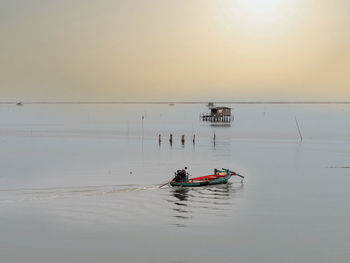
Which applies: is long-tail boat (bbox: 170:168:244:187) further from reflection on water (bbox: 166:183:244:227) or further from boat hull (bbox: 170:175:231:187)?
reflection on water (bbox: 166:183:244:227)

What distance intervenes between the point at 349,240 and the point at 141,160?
129 ft

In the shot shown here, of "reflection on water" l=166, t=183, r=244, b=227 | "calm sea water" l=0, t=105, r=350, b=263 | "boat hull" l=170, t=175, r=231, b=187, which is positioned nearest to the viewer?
"calm sea water" l=0, t=105, r=350, b=263

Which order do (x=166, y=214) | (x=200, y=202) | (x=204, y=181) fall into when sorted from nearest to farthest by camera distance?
(x=166, y=214) < (x=200, y=202) < (x=204, y=181)

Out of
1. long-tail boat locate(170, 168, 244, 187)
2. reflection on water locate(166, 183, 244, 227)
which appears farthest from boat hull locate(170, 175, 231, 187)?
reflection on water locate(166, 183, 244, 227)

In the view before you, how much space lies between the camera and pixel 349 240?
24672mm

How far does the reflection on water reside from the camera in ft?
97.0

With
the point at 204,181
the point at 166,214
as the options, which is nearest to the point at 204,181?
the point at 204,181

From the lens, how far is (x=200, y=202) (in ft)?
111

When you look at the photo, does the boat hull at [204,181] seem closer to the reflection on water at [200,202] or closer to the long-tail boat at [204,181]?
the long-tail boat at [204,181]

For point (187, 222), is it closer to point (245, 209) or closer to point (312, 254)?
point (245, 209)

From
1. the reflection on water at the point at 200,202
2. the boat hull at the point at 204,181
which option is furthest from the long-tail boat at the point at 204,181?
the reflection on water at the point at 200,202

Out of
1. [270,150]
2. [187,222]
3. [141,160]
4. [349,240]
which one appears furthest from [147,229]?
[270,150]

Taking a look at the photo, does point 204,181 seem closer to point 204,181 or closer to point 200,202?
point 204,181

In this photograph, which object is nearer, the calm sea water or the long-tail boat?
the calm sea water
